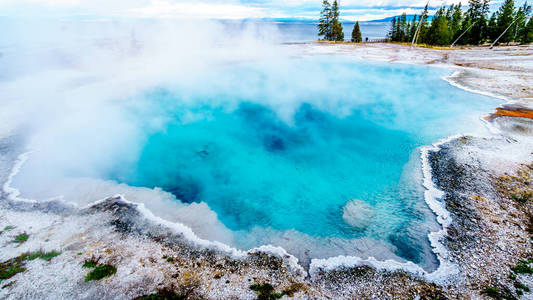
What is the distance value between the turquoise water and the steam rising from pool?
7cm

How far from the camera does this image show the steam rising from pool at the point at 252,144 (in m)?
8.34

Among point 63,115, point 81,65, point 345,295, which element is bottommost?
point 345,295

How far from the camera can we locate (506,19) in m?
42.3

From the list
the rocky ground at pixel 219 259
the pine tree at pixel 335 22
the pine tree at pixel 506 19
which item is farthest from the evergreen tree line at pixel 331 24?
the rocky ground at pixel 219 259

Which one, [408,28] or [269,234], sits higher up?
[408,28]

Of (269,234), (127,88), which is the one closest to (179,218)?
(269,234)

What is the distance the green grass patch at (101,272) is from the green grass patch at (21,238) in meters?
2.78

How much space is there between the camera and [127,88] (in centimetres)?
2136

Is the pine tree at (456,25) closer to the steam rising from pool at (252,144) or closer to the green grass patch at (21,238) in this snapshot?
the steam rising from pool at (252,144)

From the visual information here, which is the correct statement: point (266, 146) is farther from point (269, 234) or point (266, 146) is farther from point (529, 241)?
point (529, 241)

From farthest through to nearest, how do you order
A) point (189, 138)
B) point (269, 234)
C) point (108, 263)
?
point (189, 138)
point (269, 234)
point (108, 263)

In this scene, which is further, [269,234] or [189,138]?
[189,138]

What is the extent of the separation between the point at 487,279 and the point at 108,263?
9457 millimetres

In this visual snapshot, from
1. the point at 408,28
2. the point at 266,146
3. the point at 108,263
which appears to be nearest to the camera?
the point at 108,263
